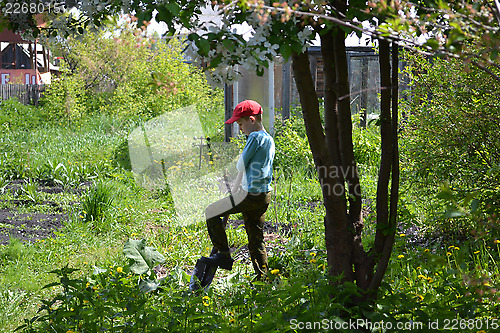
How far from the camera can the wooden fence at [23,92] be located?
54.2 feet

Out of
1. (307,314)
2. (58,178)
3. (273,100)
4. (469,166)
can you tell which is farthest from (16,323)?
(273,100)

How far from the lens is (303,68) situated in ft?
8.07

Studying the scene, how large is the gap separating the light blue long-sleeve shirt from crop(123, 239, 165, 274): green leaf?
31.2 inches

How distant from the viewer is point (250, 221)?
381cm

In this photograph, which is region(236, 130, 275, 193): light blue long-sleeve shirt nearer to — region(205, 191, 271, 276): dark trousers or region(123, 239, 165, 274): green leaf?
region(205, 191, 271, 276): dark trousers

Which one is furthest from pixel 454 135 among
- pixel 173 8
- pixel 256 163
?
pixel 173 8

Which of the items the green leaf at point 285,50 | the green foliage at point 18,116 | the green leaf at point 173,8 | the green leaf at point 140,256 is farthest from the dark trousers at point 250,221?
the green foliage at point 18,116

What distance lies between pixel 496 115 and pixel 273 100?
5230 mm

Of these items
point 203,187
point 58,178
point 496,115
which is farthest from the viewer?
point 58,178

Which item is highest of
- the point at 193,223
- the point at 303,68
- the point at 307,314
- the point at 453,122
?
the point at 303,68

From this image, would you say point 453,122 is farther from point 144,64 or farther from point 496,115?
point 144,64

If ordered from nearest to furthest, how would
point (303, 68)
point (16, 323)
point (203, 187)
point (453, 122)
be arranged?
point (303, 68), point (16, 323), point (453, 122), point (203, 187)

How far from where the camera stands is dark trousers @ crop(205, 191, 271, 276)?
374 centimetres

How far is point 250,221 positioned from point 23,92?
14.9 metres
